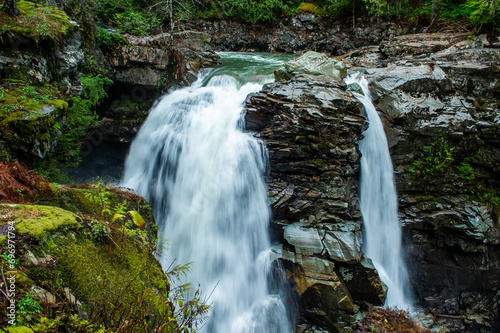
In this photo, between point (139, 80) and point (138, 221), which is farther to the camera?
point (139, 80)

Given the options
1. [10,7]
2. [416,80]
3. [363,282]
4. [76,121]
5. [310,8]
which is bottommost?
[363,282]

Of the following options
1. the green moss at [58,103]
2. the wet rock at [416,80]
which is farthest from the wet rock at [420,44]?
the green moss at [58,103]

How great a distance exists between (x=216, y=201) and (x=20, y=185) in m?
4.19

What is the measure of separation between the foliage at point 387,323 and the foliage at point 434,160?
4065mm

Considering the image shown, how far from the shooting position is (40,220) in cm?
217

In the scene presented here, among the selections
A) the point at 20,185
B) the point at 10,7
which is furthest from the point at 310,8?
the point at 20,185

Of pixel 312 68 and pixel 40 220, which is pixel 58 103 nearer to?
pixel 40 220

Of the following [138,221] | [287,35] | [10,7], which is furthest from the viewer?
[287,35]

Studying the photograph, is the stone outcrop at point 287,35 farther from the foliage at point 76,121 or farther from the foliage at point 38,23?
the foliage at point 38,23

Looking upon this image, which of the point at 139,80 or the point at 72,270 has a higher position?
the point at 139,80

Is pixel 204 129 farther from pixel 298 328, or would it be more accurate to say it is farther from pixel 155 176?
pixel 298 328

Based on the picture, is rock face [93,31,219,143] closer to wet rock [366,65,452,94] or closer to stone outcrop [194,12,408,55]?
wet rock [366,65,452,94]

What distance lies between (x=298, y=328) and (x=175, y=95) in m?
8.51

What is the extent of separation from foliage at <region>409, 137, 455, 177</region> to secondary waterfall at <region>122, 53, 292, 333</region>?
4924mm
